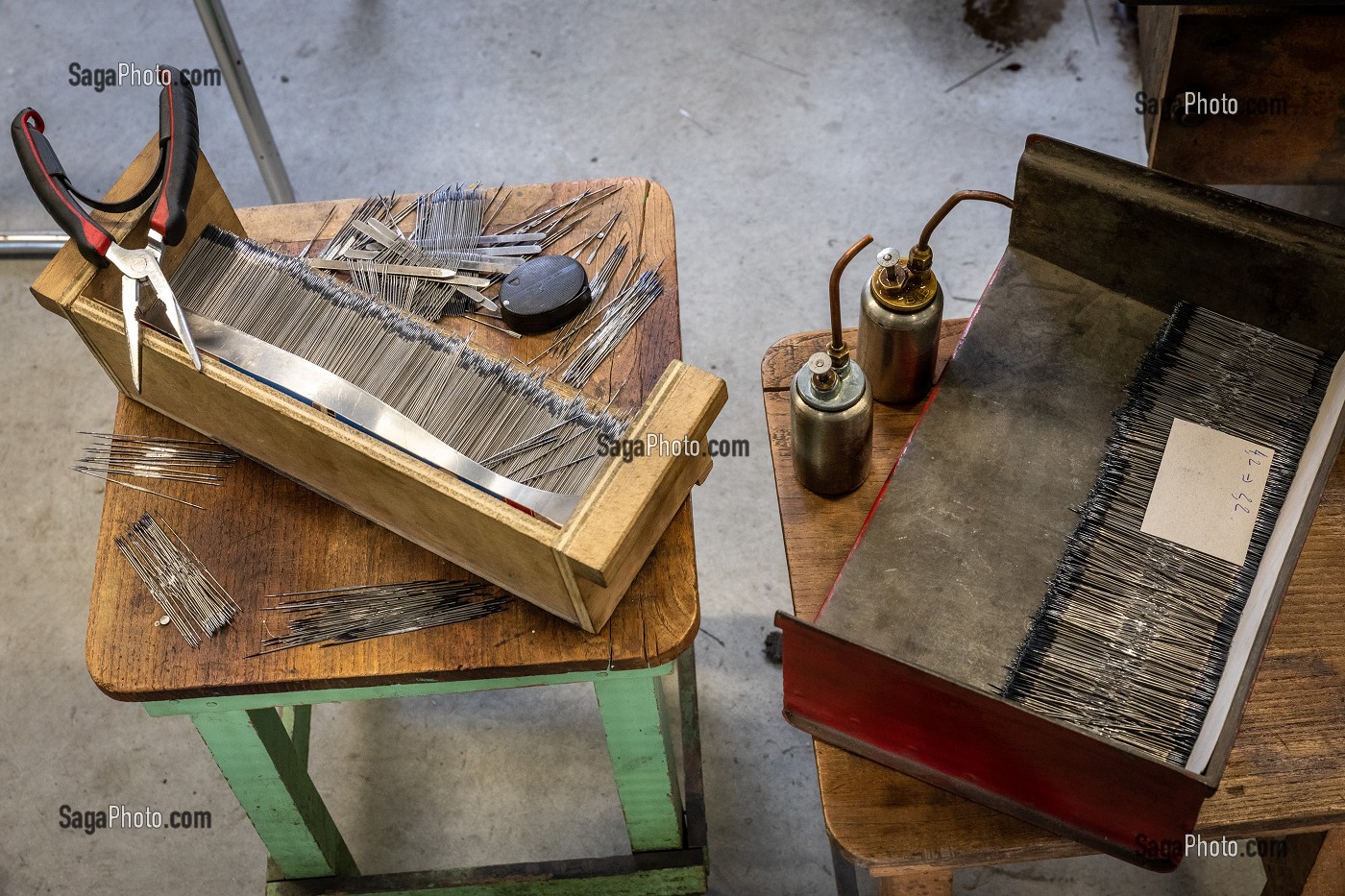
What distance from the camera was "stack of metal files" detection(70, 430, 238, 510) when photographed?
5.76ft

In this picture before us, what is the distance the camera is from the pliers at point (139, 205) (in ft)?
5.27

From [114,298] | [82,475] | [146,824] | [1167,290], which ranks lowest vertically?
[146,824]

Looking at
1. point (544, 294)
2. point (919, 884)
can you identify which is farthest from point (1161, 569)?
point (544, 294)

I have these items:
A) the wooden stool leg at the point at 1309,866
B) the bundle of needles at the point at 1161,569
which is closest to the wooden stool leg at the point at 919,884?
the bundle of needles at the point at 1161,569

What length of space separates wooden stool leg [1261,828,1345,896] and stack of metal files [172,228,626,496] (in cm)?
111

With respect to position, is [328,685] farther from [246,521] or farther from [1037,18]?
[1037,18]

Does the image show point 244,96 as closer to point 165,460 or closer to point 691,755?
point 165,460

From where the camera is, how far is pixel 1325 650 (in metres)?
1.53

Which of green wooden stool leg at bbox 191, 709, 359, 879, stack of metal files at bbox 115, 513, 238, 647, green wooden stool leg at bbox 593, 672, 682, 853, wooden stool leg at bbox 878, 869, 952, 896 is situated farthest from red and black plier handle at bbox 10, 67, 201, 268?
wooden stool leg at bbox 878, 869, 952, 896

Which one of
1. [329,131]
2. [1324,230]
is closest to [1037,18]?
[329,131]

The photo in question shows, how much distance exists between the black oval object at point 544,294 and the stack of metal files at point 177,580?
0.54 m

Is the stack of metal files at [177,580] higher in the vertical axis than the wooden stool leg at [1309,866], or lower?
higher

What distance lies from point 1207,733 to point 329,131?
288 centimetres

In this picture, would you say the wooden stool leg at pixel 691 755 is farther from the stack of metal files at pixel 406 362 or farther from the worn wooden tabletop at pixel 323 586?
the stack of metal files at pixel 406 362
